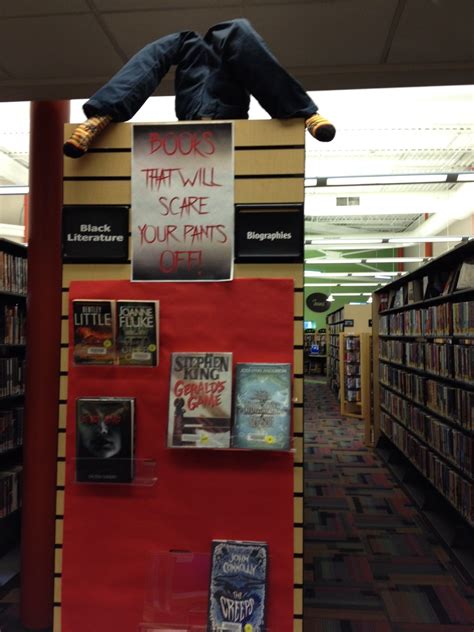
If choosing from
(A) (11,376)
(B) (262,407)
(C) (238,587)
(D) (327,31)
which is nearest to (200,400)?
(B) (262,407)

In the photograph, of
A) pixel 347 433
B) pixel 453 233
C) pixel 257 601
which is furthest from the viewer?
pixel 453 233

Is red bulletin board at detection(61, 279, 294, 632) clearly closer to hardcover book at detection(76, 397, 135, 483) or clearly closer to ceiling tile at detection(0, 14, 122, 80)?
hardcover book at detection(76, 397, 135, 483)

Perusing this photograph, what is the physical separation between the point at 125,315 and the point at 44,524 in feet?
4.62

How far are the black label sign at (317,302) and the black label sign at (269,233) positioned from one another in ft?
52.3

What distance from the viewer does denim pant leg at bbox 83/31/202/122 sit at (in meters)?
1.45

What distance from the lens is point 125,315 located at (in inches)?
57.4

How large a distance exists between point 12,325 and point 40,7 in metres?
2.13

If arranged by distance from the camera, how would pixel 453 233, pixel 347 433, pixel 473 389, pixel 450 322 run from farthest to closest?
pixel 453 233
pixel 347 433
pixel 450 322
pixel 473 389

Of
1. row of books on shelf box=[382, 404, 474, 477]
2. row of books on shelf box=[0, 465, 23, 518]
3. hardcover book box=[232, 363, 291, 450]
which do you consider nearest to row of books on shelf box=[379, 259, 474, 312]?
row of books on shelf box=[382, 404, 474, 477]

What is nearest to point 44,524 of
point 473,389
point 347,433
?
point 473,389

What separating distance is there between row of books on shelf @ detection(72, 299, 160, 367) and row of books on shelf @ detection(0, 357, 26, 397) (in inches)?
89.6

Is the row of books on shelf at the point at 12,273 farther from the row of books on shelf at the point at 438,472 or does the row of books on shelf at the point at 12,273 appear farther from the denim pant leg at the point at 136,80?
the row of books on shelf at the point at 438,472

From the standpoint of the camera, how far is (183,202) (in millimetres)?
1475

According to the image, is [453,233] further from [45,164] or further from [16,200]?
[45,164]
